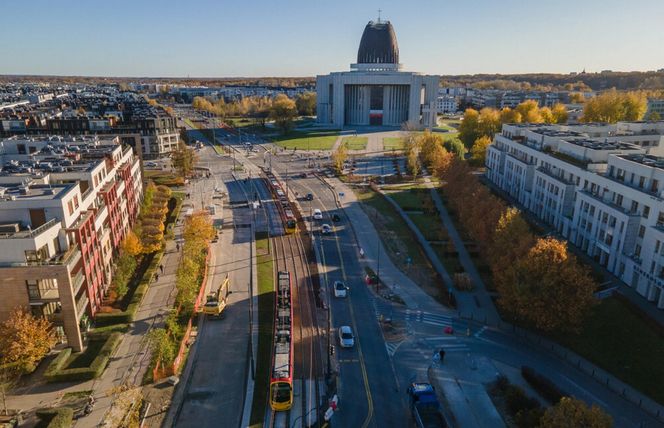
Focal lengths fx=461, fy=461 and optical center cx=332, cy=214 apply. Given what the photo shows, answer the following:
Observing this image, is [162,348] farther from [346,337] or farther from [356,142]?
[356,142]

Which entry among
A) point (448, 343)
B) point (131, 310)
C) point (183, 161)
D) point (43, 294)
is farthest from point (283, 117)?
point (448, 343)

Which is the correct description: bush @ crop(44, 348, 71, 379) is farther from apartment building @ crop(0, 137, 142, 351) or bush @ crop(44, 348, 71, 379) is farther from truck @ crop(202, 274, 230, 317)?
truck @ crop(202, 274, 230, 317)

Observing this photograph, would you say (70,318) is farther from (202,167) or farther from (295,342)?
(202,167)

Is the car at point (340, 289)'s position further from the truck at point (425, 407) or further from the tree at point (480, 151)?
the tree at point (480, 151)

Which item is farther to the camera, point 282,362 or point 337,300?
point 337,300

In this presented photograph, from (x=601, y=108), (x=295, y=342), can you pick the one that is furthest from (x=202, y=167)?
(x=601, y=108)

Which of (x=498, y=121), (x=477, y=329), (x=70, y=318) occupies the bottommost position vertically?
(x=477, y=329)

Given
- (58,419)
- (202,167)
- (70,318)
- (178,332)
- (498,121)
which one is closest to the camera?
(58,419)
